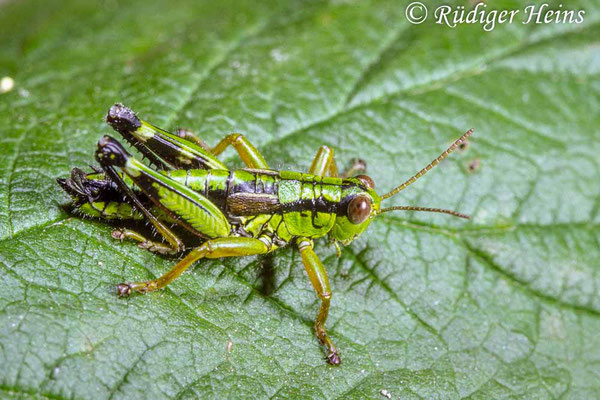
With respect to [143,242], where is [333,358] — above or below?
below

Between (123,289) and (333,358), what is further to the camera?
(333,358)

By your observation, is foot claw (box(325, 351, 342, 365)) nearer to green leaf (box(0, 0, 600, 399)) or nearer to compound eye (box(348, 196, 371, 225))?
green leaf (box(0, 0, 600, 399))

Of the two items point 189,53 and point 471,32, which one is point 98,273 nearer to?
point 189,53

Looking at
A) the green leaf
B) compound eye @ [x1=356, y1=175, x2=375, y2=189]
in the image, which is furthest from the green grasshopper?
the green leaf

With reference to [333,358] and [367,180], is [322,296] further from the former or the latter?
[367,180]

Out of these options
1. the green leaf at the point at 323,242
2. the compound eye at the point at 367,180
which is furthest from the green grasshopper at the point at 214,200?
the green leaf at the point at 323,242

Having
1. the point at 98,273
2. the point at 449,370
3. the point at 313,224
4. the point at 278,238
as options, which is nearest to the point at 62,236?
the point at 98,273

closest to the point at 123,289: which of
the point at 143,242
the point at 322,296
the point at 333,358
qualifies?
the point at 143,242
